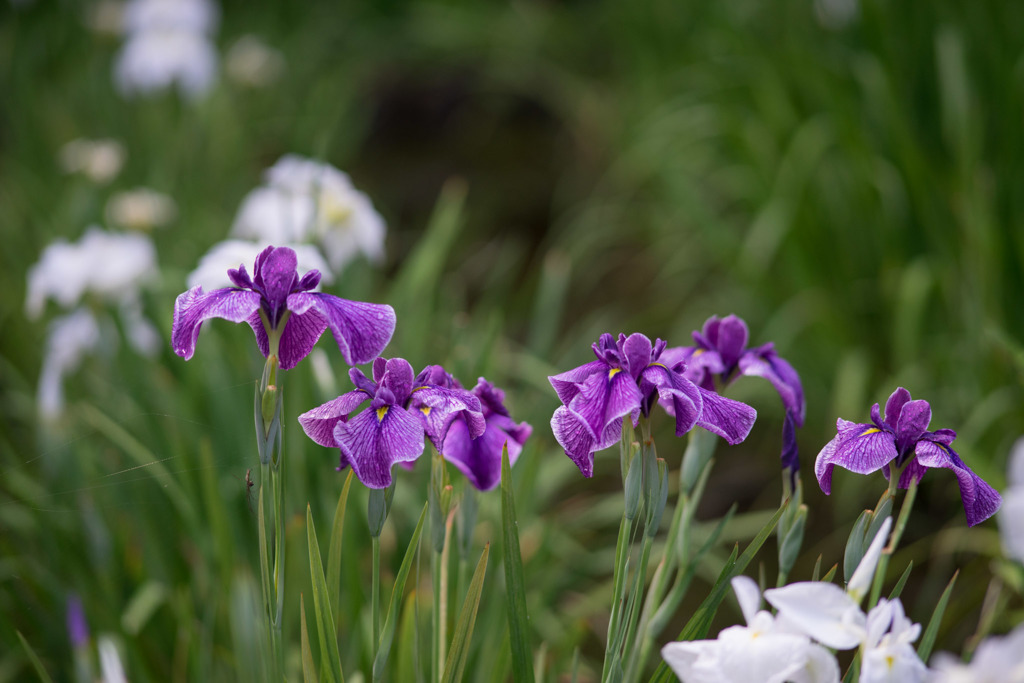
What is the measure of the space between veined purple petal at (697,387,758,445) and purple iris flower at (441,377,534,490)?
8.1 inches

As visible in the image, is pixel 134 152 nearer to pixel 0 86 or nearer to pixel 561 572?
pixel 0 86

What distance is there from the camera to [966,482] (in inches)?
26.4

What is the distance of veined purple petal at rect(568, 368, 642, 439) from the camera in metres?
0.64

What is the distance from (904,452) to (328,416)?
0.54 meters

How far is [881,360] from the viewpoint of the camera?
220 cm

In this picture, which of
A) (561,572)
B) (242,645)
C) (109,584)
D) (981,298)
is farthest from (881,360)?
(109,584)

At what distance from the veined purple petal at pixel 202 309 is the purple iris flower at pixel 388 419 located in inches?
4.3

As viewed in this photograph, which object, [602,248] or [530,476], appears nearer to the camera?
[530,476]

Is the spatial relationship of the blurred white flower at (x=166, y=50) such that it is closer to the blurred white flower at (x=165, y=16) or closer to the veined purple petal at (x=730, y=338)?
the blurred white flower at (x=165, y=16)

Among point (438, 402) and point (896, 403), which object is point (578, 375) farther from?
point (896, 403)

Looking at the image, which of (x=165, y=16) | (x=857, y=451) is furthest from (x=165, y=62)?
(x=857, y=451)

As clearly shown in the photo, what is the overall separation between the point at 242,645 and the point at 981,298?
169 centimetres

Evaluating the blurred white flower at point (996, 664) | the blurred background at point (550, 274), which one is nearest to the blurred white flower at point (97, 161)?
the blurred background at point (550, 274)

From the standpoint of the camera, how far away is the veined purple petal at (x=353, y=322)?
0.67 m
